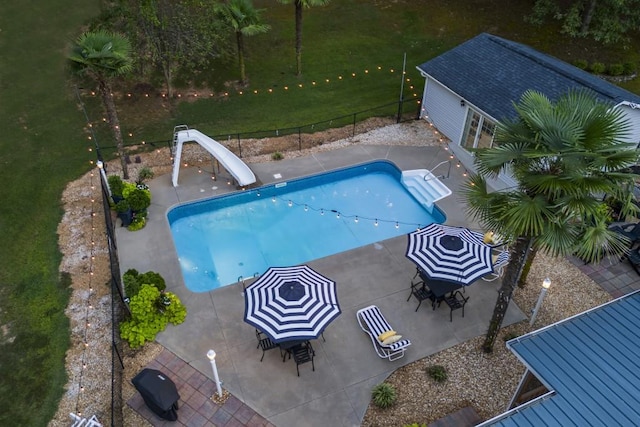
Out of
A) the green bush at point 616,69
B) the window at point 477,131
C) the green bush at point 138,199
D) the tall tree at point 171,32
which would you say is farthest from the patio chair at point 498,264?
the green bush at point 616,69

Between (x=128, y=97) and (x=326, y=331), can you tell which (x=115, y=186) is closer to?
(x=128, y=97)

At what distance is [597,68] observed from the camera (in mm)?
25359

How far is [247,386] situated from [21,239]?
10.3 m

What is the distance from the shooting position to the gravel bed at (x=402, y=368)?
11.3 meters

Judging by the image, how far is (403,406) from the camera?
11320 millimetres

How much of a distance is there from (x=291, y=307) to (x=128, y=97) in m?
17.3

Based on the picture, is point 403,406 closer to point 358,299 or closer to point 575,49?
point 358,299

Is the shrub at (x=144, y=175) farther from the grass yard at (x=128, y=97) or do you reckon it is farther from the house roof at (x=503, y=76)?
the house roof at (x=503, y=76)

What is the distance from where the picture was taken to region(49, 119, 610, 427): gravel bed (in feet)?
37.1

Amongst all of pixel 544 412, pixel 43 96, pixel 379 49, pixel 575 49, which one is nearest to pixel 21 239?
pixel 43 96

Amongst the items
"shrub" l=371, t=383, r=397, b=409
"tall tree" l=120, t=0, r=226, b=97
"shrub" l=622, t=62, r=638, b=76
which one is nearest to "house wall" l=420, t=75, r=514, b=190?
"shrub" l=371, t=383, r=397, b=409

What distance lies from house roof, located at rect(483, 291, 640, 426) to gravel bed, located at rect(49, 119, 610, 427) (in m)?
2.53

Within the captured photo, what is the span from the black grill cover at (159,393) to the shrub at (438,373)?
6284 millimetres

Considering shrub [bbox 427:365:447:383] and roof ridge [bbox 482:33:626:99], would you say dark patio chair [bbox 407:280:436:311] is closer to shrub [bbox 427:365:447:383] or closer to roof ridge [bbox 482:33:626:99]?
shrub [bbox 427:365:447:383]
